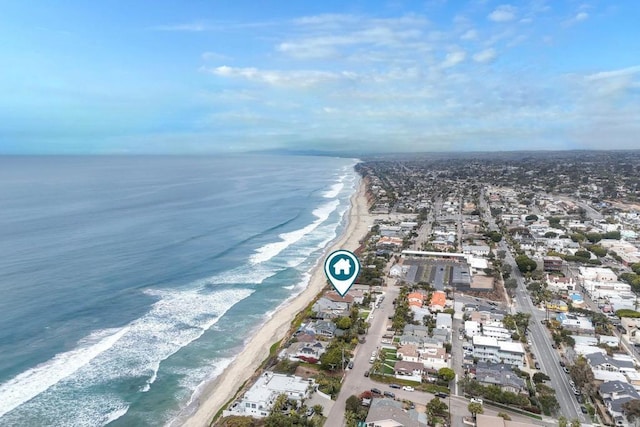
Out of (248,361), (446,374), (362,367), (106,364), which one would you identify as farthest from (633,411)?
(106,364)

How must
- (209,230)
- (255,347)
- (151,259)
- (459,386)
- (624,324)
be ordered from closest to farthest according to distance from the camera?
(459,386) → (255,347) → (624,324) → (151,259) → (209,230)

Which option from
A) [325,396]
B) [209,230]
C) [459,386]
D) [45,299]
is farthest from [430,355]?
[209,230]

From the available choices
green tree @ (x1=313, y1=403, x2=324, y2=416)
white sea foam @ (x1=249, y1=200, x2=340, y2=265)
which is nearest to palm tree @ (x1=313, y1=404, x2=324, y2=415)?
green tree @ (x1=313, y1=403, x2=324, y2=416)

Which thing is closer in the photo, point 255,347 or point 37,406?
point 37,406

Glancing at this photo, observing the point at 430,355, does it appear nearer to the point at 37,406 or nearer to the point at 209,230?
the point at 37,406

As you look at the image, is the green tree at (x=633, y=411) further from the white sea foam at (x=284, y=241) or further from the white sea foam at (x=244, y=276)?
the white sea foam at (x=284, y=241)

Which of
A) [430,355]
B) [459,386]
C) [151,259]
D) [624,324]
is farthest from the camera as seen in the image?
[151,259]

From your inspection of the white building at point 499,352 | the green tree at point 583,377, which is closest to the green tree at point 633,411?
the green tree at point 583,377

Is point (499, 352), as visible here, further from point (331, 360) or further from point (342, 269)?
point (342, 269)
